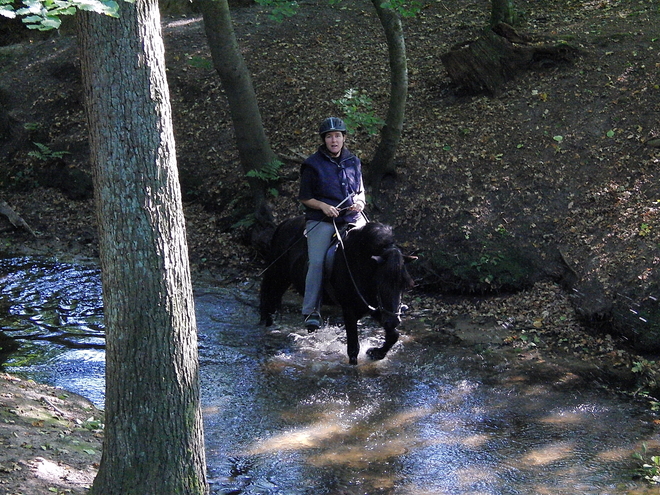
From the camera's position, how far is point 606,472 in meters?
6.09

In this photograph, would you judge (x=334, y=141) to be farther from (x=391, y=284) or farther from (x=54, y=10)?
(x=54, y=10)

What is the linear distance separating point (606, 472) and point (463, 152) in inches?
289

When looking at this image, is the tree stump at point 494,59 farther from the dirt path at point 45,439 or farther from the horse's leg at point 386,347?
the dirt path at point 45,439

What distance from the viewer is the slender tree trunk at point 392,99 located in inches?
455

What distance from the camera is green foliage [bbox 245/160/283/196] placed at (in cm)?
1241

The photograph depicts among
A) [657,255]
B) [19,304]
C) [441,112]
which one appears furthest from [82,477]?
[441,112]

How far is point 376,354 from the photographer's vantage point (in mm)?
8602

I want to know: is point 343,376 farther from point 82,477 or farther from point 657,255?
point 657,255

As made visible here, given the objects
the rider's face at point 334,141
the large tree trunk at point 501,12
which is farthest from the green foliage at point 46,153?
the large tree trunk at point 501,12

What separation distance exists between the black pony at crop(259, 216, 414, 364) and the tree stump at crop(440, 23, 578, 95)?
5.94 metres

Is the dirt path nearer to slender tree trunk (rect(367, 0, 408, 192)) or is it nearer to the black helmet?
the black helmet

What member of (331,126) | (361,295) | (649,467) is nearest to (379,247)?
(361,295)

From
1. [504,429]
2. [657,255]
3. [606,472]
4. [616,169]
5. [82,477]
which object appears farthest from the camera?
[616,169]

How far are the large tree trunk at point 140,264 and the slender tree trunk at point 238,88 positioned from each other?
7.62m
